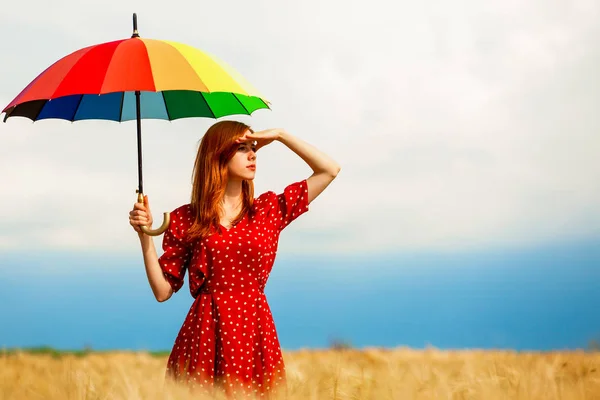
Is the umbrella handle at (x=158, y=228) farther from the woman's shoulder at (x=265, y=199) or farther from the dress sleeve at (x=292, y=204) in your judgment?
the dress sleeve at (x=292, y=204)

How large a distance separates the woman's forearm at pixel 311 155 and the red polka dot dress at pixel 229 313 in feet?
1.46

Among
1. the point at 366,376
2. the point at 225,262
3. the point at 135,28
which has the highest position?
the point at 135,28

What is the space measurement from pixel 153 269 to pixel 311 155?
115 cm

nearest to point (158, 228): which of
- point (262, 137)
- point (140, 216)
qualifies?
point (140, 216)

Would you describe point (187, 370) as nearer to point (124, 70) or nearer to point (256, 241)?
point (256, 241)

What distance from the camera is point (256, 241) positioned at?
4.66 metres

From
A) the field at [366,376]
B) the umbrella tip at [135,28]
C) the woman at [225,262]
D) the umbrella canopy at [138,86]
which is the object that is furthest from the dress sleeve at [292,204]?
the umbrella tip at [135,28]

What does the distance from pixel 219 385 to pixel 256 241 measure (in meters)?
0.84

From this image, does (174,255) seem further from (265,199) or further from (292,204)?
(292,204)

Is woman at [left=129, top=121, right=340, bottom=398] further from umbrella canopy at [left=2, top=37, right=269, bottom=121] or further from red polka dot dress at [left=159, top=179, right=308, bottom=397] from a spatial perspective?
umbrella canopy at [left=2, top=37, right=269, bottom=121]

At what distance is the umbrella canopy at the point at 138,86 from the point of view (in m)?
4.42

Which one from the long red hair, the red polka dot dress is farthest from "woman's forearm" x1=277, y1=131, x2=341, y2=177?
the red polka dot dress

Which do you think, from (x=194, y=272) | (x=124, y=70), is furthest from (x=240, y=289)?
(x=124, y=70)

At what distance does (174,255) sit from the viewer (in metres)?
4.84
